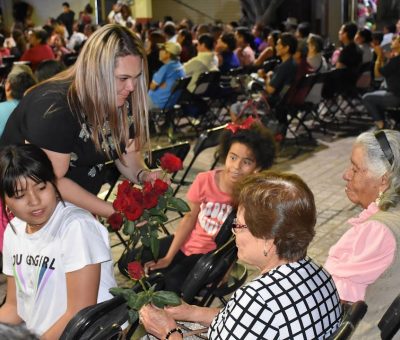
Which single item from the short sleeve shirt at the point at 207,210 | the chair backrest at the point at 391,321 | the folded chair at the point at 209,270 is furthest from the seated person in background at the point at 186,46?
the chair backrest at the point at 391,321

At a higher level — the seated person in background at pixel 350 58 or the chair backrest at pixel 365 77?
the seated person in background at pixel 350 58

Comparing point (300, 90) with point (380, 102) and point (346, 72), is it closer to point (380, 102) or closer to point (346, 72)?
point (380, 102)

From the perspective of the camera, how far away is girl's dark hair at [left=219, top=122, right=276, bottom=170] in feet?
12.4

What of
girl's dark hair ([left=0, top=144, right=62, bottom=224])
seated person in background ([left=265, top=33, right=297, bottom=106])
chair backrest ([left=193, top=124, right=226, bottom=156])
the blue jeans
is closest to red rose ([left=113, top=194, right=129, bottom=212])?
girl's dark hair ([left=0, top=144, right=62, bottom=224])

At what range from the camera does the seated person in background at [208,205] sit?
3.69m

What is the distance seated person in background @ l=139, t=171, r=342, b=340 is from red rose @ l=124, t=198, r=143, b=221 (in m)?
0.44

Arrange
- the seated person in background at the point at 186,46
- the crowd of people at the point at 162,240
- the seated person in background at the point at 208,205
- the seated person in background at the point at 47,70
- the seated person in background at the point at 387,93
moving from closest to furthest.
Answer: the crowd of people at the point at 162,240 < the seated person in background at the point at 208,205 < the seated person in background at the point at 47,70 < the seated person in background at the point at 387,93 < the seated person in background at the point at 186,46

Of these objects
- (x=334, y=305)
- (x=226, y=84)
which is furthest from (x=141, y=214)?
(x=226, y=84)

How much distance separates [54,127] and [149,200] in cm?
58

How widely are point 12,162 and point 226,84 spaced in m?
7.49

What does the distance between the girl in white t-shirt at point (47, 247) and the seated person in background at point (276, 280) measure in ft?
1.11

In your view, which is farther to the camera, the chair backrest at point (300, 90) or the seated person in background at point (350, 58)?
the seated person in background at point (350, 58)

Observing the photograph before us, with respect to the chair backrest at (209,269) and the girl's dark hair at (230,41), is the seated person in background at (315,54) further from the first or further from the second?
the chair backrest at (209,269)

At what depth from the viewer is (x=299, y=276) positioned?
1.92 meters
